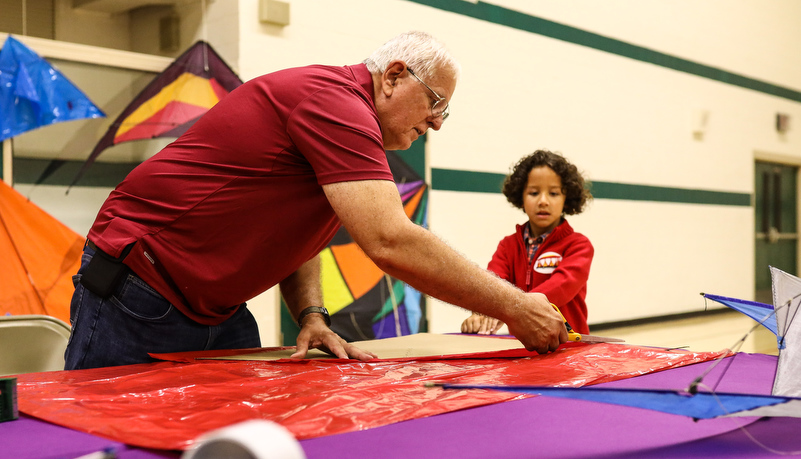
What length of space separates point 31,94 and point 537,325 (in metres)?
2.56

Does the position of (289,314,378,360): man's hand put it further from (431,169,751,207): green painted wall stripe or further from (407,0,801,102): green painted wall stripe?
(407,0,801,102): green painted wall stripe

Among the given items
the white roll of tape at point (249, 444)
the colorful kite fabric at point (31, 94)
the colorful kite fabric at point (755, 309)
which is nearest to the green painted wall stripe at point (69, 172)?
the colorful kite fabric at point (31, 94)

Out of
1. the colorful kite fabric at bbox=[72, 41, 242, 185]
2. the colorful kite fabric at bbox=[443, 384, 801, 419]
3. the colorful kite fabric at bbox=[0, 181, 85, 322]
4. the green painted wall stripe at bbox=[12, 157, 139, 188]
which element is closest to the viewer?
the colorful kite fabric at bbox=[443, 384, 801, 419]

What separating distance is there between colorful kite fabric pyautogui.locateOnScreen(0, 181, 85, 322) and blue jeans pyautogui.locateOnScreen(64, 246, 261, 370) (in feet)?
4.87

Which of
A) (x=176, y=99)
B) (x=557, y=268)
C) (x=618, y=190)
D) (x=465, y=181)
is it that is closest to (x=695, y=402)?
(x=557, y=268)

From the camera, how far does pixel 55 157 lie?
318 centimetres

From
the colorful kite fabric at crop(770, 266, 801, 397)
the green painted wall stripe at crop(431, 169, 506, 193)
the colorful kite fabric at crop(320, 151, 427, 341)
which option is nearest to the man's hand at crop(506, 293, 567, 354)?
the colorful kite fabric at crop(770, 266, 801, 397)

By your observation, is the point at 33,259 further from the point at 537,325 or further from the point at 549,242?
the point at 537,325

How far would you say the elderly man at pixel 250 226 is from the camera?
4.10 ft

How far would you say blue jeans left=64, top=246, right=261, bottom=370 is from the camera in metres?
1.36

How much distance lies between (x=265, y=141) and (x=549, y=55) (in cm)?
446

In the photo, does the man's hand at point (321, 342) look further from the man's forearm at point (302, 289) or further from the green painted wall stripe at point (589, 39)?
the green painted wall stripe at point (589, 39)

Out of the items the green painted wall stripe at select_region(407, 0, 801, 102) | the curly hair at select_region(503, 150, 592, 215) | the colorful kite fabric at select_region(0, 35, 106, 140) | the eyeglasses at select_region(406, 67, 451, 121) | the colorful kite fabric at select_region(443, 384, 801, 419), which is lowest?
the colorful kite fabric at select_region(443, 384, 801, 419)

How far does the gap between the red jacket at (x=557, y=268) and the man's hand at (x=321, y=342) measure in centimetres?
92
